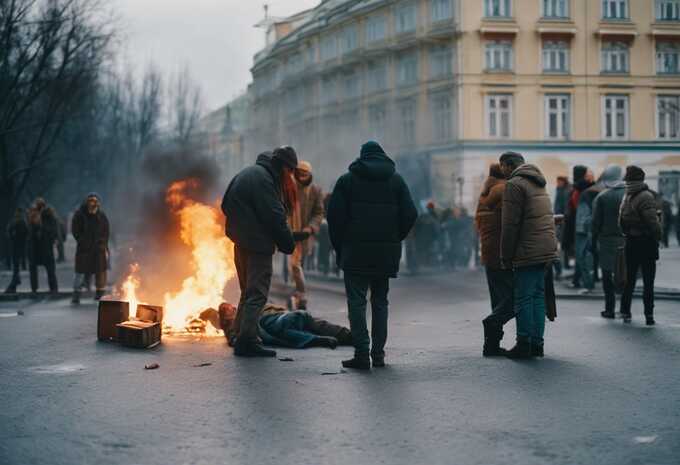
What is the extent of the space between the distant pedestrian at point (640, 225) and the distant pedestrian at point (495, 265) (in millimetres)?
2907

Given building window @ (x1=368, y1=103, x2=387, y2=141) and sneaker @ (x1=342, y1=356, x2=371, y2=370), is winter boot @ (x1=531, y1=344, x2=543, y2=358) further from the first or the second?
building window @ (x1=368, y1=103, x2=387, y2=141)

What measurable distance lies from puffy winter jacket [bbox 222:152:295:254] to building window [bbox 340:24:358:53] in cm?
5119

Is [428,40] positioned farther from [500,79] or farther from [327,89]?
[327,89]

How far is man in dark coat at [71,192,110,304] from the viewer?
16984 mm

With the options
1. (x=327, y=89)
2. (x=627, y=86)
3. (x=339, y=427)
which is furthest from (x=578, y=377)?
(x=327, y=89)

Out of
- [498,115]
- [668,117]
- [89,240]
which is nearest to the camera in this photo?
[89,240]

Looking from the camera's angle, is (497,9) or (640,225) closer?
→ (640,225)

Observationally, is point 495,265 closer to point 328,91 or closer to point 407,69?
point 407,69

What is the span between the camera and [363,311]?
8.87 meters

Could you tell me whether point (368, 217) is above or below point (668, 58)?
below

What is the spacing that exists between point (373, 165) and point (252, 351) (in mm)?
2123

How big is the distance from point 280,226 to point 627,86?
39942mm

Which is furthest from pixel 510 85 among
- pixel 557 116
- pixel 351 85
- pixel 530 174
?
pixel 530 174

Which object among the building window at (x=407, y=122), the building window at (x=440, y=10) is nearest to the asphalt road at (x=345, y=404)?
the building window at (x=440, y=10)
